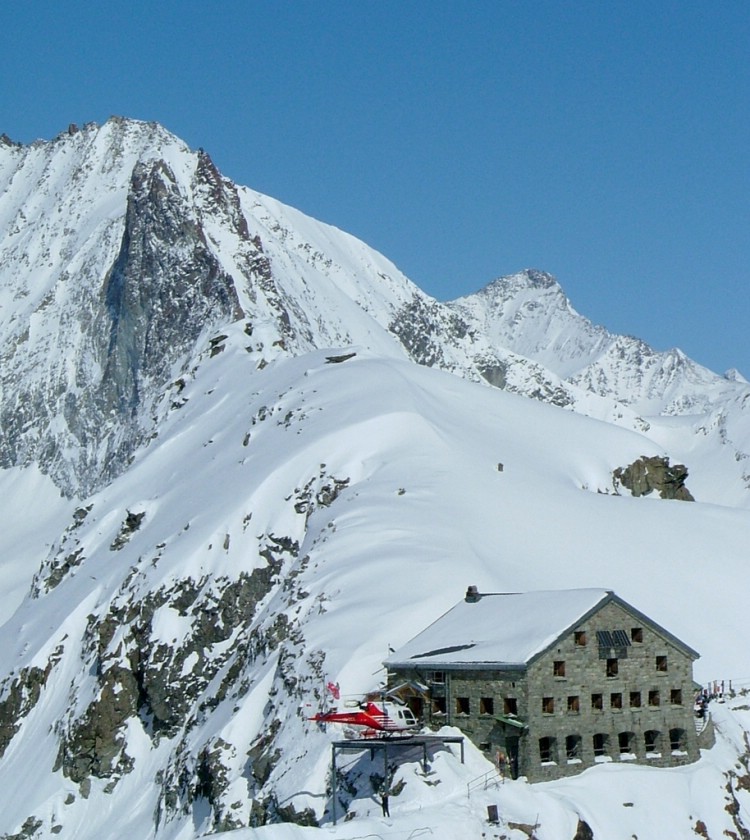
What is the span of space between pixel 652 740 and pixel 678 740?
1387 mm

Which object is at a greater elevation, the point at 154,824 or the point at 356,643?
the point at 356,643

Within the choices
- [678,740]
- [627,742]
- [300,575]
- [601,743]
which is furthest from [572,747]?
[300,575]

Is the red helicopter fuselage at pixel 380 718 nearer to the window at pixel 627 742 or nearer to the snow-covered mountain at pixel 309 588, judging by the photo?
the snow-covered mountain at pixel 309 588

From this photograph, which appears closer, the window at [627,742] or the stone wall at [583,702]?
the stone wall at [583,702]

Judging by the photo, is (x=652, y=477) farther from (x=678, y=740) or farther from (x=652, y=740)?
(x=652, y=740)

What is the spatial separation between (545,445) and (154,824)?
50972 millimetres

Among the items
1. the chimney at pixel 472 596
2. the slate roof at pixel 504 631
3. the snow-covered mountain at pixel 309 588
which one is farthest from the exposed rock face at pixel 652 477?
the slate roof at pixel 504 631

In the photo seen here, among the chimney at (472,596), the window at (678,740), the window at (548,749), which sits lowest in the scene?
the window at (548,749)

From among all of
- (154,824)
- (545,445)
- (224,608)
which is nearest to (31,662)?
(224,608)

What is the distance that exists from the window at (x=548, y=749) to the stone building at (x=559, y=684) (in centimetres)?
5

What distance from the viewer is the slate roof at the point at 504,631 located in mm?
62062

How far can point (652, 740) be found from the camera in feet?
212

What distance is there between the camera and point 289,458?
98750mm

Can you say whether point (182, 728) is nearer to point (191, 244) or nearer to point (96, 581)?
point (96, 581)
